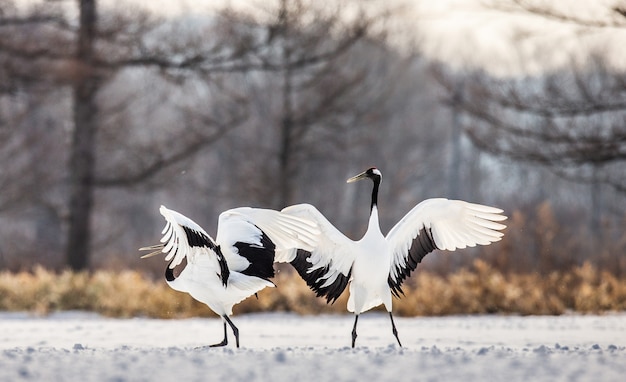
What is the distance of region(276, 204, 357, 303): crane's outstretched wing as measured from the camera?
9.63 meters

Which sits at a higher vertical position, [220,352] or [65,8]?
[65,8]

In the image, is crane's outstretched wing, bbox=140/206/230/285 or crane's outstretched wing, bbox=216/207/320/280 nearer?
crane's outstretched wing, bbox=140/206/230/285

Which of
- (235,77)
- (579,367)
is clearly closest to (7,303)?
(579,367)

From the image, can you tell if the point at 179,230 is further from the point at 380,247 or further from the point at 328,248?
the point at 380,247

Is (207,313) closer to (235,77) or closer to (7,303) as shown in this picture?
(7,303)

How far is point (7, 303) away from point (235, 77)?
45.4 feet

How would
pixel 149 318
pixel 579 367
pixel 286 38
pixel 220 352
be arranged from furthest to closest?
pixel 286 38, pixel 149 318, pixel 220 352, pixel 579 367

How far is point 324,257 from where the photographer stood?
998 cm

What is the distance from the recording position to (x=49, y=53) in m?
19.0

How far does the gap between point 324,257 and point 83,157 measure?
37.8 feet

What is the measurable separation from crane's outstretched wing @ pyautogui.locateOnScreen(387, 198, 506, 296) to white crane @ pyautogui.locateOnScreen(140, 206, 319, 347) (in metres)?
0.93

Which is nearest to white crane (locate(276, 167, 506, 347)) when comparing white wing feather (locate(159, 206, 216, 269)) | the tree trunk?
white wing feather (locate(159, 206, 216, 269))

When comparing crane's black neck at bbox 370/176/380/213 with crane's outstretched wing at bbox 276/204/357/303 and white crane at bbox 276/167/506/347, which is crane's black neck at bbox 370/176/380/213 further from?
crane's outstretched wing at bbox 276/204/357/303

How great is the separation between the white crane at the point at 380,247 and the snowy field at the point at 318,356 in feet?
2.23
